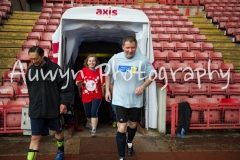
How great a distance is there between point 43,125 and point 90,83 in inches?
64.8

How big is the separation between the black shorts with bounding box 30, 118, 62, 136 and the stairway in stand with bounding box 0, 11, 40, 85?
15.4ft

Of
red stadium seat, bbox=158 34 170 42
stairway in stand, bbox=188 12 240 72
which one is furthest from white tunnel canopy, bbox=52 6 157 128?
stairway in stand, bbox=188 12 240 72

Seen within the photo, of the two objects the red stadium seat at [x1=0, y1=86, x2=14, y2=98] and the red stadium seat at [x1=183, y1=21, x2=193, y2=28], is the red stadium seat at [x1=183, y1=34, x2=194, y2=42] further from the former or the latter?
the red stadium seat at [x1=0, y1=86, x2=14, y2=98]

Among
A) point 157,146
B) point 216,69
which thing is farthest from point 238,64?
point 157,146

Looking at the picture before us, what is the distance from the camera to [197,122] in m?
4.83

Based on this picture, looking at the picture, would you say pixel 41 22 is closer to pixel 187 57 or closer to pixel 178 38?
pixel 178 38

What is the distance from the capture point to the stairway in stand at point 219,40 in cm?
882

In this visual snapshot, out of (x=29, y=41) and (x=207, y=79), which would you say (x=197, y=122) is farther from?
(x=29, y=41)

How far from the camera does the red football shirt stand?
450 centimetres

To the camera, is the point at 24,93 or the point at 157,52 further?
the point at 157,52

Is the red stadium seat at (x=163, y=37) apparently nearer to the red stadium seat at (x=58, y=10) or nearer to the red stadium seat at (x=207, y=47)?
the red stadium seat at (x=207, y=47)

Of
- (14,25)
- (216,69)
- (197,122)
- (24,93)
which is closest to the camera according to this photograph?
(197,122)

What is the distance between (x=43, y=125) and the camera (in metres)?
3.02

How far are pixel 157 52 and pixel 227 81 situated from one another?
2.56 meters
